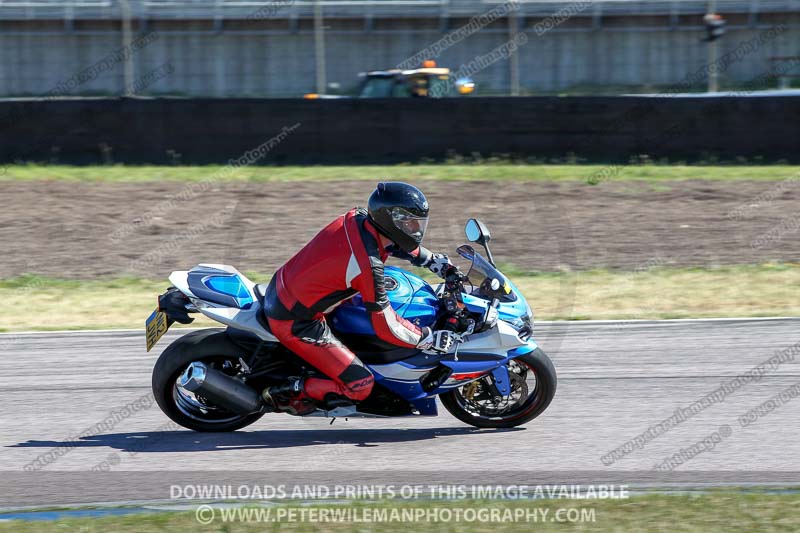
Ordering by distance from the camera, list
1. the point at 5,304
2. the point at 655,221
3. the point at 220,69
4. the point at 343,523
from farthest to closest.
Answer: the point at 220,69, the point at 655,221, the point at 5,304, the point at 343,523

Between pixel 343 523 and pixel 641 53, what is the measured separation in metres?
32.3

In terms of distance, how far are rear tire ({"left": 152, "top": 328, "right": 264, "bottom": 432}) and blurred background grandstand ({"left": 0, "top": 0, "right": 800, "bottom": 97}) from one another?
27284 mm

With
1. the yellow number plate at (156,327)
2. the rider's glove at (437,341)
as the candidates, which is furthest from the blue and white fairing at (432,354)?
the yellow number plate at (156,327)

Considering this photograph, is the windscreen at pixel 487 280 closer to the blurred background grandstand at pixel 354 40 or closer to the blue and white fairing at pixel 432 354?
the blue and white fairing at pixel 432 354

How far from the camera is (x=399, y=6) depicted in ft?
117

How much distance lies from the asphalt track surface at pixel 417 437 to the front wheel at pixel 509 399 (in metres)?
0.10

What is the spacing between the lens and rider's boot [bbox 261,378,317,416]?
6801mm

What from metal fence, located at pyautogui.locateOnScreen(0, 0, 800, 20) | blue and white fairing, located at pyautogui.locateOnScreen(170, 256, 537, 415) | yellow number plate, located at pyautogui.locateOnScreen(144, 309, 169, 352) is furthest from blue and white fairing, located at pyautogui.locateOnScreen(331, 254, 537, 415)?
metal fence, located at pyautogui.locateOnScreen(0, 0, 800, 20)

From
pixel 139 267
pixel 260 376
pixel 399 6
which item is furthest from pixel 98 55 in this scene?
pixel 260 376

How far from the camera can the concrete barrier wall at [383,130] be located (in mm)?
17594

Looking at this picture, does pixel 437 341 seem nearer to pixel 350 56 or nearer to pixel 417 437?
pixel 417 437

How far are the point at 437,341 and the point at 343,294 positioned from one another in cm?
68

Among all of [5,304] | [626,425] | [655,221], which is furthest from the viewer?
[655,221]

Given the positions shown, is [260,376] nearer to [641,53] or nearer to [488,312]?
[488,312]
